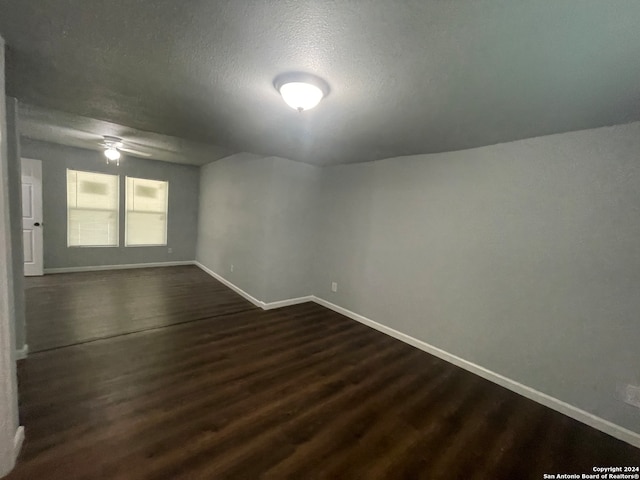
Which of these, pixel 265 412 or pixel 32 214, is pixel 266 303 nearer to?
pixel 265 412

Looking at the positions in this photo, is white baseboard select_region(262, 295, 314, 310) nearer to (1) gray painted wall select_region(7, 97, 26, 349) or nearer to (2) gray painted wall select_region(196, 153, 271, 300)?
(2) gray painted wall select_region(196, 153, 271, 300)

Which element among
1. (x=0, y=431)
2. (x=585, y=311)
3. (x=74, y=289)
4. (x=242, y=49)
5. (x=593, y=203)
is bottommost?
(x=74, y=289)

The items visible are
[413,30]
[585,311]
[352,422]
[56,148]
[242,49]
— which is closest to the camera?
[413,30]

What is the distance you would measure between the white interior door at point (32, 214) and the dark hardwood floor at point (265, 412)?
94.4 inches

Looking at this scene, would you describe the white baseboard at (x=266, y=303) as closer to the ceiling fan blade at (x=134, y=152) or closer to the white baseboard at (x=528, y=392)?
the white baseboard at (x=528, y=392)

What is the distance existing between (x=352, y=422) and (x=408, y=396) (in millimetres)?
619

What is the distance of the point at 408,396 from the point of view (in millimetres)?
2174

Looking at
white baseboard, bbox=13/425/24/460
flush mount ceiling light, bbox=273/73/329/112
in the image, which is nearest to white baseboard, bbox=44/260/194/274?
white baseboard, bbox=13/425/24/460

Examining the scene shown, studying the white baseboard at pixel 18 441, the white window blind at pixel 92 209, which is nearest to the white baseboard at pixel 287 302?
the white baseboard at pixel 18 441

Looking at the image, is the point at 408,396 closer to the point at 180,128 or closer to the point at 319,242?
the point at 319,242

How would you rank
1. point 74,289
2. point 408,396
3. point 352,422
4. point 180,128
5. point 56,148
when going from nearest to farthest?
1. point 352,422
2. point 408,396
3. point 180,128
4. point 74,289
5. point 56,148

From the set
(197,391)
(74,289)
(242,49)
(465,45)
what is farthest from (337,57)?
(74,289)

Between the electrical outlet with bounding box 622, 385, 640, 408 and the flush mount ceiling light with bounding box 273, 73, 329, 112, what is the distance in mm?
2972

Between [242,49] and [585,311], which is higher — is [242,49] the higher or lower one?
the higher one
